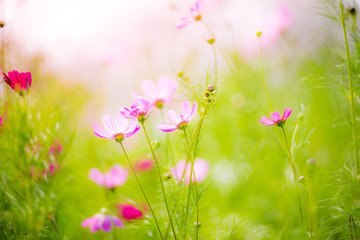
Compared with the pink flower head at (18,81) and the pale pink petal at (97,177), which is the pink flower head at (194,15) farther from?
the pale pink petal at (97,177)

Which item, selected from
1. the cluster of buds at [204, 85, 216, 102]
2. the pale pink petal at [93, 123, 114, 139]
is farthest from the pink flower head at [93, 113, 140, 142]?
the cluster of buds at [204, 85, 216, 102]

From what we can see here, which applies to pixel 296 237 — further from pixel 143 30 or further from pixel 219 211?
pixel 143 30

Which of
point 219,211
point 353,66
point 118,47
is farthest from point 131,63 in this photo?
point 353,66

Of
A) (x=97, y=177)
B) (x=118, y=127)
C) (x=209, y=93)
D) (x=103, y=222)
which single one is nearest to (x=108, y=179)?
(x=97, y=177)

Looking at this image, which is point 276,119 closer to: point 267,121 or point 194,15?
point 267,121

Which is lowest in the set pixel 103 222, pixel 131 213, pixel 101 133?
pixel 131 213

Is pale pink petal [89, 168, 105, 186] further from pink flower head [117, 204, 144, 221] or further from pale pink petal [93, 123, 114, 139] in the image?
pale pink petal [93, 123, 114, 139]
